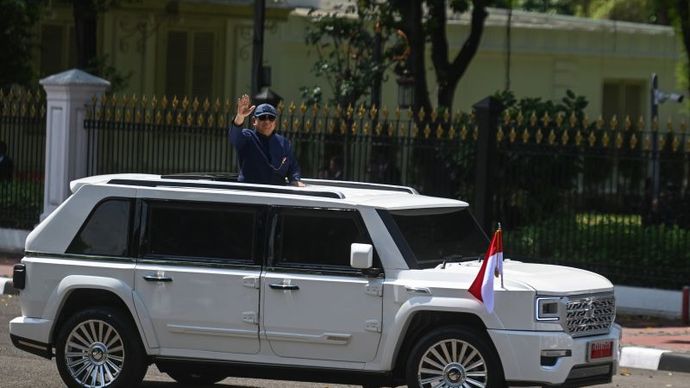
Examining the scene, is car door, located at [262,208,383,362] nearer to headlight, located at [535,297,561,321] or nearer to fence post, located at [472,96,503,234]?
headlight, located at [535,297,561,321]

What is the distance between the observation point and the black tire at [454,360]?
28.4 feet

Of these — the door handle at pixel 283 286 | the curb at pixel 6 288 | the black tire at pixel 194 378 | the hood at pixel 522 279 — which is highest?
the hood at pixel 522 279

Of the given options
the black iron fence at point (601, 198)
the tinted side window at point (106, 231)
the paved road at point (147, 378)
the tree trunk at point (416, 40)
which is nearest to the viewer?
the tinted side window at point (106, 231)

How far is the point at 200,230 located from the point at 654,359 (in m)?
5.13

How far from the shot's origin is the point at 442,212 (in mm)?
9586

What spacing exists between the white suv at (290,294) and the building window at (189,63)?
19.2 metres

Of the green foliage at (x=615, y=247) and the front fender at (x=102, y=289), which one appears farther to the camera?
the green foliage at (x=615, y=247)

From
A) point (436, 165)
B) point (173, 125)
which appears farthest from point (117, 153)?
point (436, 165)

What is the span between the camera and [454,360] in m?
8.77

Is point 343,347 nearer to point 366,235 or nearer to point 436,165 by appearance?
point 366,235

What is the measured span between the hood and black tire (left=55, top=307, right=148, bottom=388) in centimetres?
193

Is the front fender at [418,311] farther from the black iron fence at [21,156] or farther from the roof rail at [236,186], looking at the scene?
the black iron fence at [21,156]

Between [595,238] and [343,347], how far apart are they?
25.3 feet

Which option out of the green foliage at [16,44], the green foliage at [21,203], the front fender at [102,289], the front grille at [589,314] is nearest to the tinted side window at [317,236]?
the front fender at [102,289]
